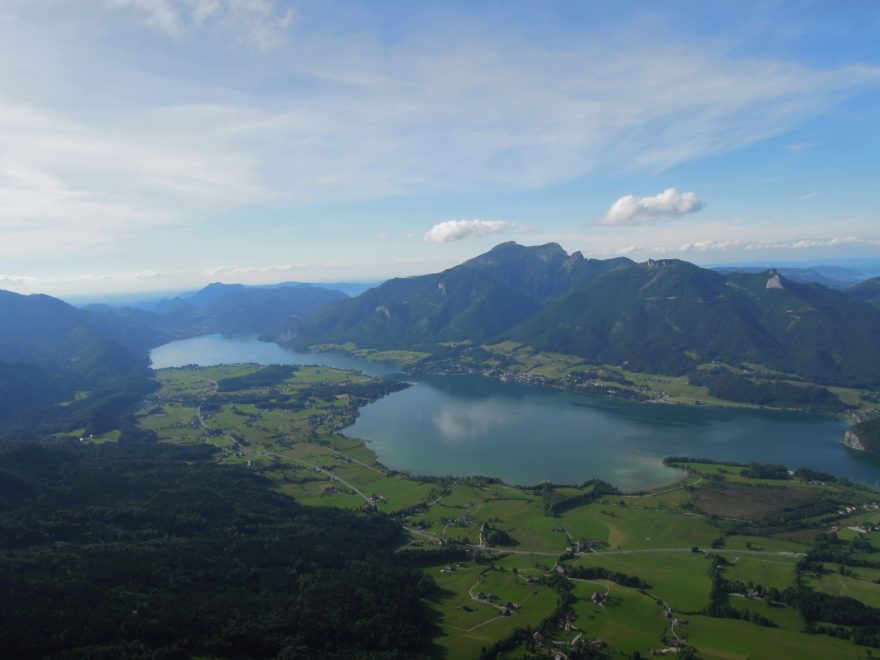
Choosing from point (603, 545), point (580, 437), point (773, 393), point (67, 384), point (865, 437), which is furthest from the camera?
point (67, 384)

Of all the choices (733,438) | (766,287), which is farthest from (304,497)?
(766,287)

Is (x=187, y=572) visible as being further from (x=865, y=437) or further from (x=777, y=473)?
(x=865, y=437)

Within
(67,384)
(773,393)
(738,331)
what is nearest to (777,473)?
(773,393)

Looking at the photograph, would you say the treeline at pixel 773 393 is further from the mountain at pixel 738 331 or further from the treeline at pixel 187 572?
the treeline at pixel 187 572

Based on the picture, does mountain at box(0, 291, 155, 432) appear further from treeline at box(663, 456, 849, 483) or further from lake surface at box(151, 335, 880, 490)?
treeline at box(663, 456, 849, 483)

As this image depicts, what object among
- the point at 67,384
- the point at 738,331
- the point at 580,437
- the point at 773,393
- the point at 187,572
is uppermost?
the point at 738,331
